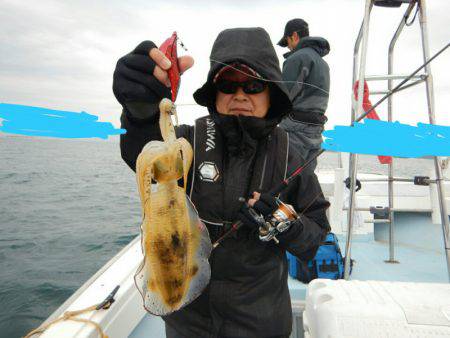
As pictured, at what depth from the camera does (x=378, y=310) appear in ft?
7.97

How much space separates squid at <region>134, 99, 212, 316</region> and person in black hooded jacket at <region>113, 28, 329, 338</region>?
0.47 m

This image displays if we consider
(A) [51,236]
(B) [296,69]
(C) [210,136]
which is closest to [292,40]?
(B) [296,69]

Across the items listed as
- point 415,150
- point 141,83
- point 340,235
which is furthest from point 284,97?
point 340,235

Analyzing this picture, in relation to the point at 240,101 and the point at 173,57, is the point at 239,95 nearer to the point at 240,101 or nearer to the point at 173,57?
the point at 240,101

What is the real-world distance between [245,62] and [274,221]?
1159 millimetres

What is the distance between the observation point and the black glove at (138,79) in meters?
1.83

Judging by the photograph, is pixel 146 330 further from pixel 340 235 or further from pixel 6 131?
pixel 340 235

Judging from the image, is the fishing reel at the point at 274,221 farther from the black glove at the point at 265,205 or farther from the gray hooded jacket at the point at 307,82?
the gray hooded jacket at the point at 307,82

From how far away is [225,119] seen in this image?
2.40 meters

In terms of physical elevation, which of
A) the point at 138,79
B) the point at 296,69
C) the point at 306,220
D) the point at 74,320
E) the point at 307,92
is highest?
the point at 296,69

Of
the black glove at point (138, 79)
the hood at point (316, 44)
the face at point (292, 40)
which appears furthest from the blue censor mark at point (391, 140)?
the face at point (292, 40)

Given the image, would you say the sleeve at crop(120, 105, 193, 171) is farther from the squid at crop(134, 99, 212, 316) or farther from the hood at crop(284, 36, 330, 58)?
the hood at crop(284, 36, 330, 58)

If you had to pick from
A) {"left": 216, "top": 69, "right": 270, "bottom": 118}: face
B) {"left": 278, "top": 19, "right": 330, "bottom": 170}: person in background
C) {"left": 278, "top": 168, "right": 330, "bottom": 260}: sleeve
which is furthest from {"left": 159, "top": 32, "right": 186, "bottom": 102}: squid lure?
{"left": 278, "top": 19, "right": 330, "bottom": 170}: person in background

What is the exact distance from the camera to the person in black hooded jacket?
2.18 meters
